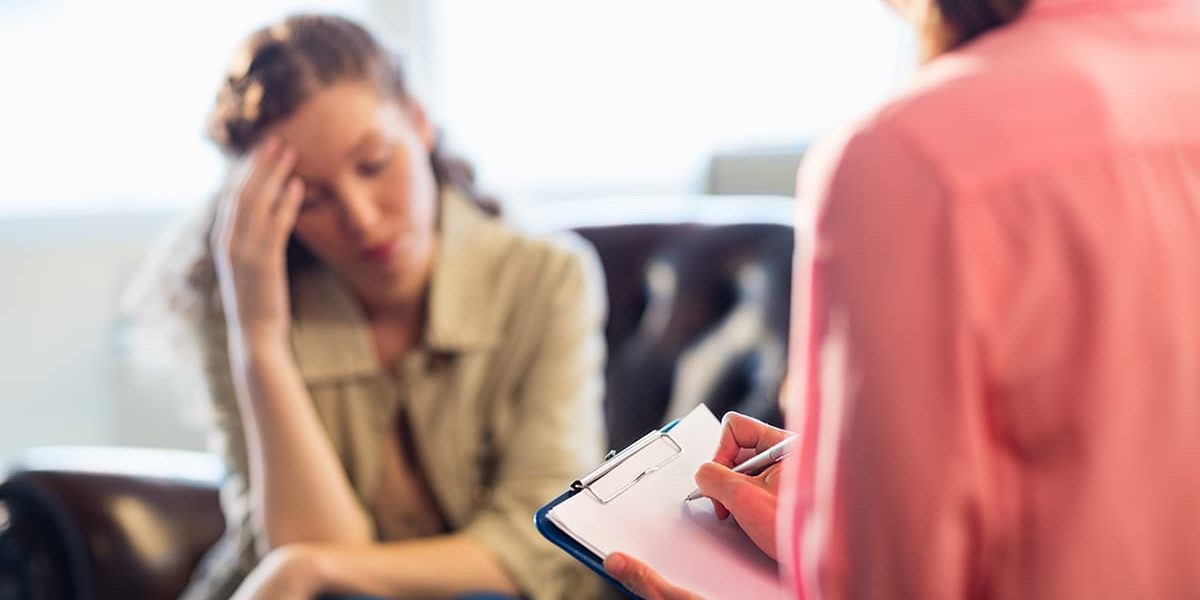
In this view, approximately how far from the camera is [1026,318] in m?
0.48

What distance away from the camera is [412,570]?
134 cm

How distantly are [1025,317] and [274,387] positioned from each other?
3.71 feet

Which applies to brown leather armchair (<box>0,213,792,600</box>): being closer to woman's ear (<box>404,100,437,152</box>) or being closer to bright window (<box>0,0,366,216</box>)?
woman's ear (<box>404,100,437,152</box>)

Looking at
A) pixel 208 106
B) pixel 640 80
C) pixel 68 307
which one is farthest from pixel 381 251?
pixel 68 307

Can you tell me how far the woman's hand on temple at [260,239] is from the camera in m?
1.45

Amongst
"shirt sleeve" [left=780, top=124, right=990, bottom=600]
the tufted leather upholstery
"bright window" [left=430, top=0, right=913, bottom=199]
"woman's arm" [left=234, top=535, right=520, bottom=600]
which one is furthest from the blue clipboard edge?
"bright window" [left=430, top=0, right=913, bottom=199]

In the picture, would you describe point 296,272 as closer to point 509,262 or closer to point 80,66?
point 509,262

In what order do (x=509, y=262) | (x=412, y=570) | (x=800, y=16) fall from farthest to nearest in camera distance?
(x=800, y=16)
(x=509, y=262)
(x=412, y=570)

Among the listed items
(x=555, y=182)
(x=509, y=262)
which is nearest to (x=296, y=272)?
(x=509, y=262)

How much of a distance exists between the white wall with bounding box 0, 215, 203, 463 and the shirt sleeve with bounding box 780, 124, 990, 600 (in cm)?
234

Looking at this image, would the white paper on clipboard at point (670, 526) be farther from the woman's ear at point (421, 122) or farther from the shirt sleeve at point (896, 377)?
the woman's ear at point (421, 122)

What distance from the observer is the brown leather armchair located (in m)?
1.55

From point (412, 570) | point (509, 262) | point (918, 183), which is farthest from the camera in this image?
point (509, 262)

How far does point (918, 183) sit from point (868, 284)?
1.8 inches
